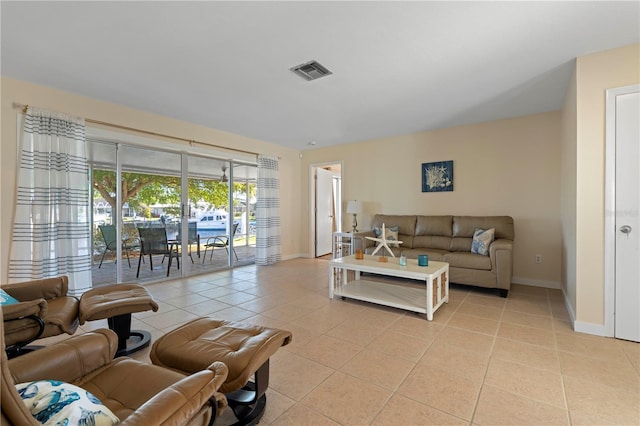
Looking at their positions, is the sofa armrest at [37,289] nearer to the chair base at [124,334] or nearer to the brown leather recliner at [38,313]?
the brown leather recliner at [38,313]

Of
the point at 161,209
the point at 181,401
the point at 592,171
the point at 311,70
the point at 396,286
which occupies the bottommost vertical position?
the point at 396,286

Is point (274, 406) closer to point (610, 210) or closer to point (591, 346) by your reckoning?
point (591, 346)

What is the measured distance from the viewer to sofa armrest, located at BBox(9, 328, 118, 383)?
1.09 m

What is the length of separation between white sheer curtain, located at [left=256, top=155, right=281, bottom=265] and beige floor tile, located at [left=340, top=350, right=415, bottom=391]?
3727mm

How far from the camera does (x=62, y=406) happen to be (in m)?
0.83

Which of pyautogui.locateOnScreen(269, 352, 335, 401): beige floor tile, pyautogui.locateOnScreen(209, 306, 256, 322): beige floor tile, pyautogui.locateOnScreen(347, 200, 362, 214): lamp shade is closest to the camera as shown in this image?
pyautogui.locateOnScreen(269, 352, 335, 401): beige floor tile

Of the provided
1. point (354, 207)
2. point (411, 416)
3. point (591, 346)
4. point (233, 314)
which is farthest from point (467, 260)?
point (233, 314)

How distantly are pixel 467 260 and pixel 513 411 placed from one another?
2.33 meters

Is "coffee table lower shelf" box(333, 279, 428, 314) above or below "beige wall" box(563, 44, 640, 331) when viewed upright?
below

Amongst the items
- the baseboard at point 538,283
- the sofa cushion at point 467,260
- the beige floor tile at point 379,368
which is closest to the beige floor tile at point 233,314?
the beige floor tile at point 379,368

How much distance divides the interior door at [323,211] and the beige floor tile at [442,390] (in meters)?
4.69

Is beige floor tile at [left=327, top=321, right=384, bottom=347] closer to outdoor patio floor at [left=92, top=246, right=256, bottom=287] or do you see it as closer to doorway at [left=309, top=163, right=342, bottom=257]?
outdoor patio floor at [left=92, top=246, right=256, bottom=287]

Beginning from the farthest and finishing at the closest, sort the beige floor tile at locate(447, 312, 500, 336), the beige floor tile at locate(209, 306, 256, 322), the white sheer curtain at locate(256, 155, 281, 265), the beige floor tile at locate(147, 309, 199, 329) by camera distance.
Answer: the white sheer curtain at locate(256, 155, 281, 265), the beige floor tile at locate(209, 306, 256, 322), the beige floor tile at locate(147, 309, 199, 329), the beige floor tile at locate(447, 312, 500, 336)

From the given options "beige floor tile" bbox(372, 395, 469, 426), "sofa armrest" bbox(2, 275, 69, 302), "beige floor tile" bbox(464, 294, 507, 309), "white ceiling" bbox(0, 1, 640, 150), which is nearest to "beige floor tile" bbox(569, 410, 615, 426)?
"beige floor tile" bbox(372, 395, 469, 426)
